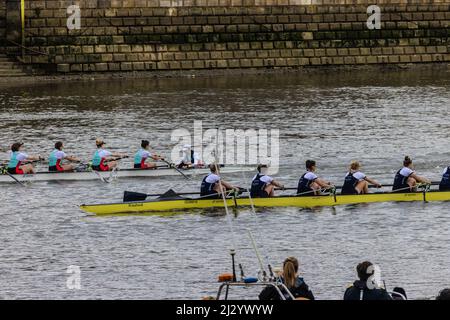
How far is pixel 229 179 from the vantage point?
135 feet

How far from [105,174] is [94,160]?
604 millimetres

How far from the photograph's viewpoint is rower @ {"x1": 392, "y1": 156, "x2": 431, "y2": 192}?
36.0 meters

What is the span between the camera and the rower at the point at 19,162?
132 feet

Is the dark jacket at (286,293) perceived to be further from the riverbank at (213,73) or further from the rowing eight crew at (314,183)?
the riverbank at (213,73)

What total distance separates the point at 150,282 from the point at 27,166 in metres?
14.3

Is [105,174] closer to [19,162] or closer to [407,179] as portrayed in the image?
[19,162]

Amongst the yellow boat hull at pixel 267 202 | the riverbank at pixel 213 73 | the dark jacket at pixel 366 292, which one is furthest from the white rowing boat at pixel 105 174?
the riverbank at pixel 213 73

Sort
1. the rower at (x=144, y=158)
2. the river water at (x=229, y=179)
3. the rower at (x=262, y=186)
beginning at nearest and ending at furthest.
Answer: the river water at (x=229, y=179) < the rower at (x=262, y=186) < the rower at (x=144, y=158)

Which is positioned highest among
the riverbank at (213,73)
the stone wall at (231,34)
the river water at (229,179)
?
the stone wall at (231,34)

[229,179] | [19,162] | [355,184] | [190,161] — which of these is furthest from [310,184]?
[19,162]

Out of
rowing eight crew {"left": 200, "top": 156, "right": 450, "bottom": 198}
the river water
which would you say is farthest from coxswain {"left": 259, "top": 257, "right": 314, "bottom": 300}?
rowing eight crew {"left": 200, "top": 156, "right": 450, "bottom": 198}

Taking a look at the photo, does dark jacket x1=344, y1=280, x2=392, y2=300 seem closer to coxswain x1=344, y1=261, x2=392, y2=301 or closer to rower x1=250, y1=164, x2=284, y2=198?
coxswain x1=344, y1=261, x2=392, y2=301

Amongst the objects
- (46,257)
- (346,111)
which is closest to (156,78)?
(346,111)

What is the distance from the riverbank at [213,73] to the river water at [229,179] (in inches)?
21.3
